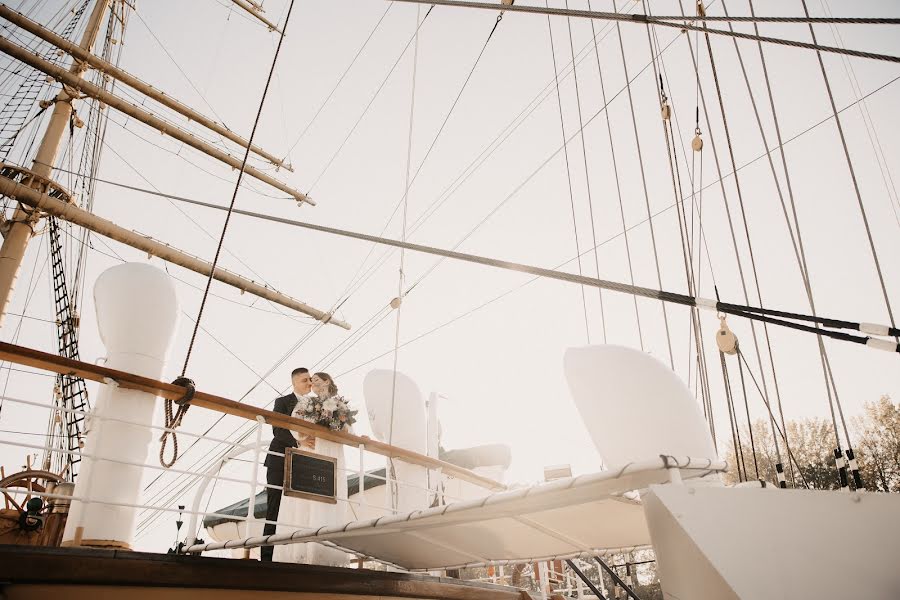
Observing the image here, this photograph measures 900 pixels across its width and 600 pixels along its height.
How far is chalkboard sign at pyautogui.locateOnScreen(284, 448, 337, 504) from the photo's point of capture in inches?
122

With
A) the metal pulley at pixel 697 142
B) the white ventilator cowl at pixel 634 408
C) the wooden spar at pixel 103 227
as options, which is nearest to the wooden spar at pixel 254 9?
the wooden spar at pixel 103 227

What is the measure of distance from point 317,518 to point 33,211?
44.0 feet

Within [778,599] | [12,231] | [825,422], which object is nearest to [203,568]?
[778,599]

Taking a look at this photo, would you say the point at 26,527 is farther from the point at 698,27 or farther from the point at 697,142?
the point at 697,142

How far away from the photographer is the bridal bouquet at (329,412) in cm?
445

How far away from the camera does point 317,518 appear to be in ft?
13.6

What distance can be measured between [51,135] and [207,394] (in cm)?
1526

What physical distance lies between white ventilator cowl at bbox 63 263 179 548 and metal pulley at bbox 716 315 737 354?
4084 millimetres

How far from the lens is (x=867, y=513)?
2.07 metres

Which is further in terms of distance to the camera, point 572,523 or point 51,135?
point 51,135

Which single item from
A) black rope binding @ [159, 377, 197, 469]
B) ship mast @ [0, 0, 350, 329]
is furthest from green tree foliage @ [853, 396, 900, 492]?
black rope binding @ [159, 377, 197, 469]

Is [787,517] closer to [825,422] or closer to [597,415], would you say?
[597,415]

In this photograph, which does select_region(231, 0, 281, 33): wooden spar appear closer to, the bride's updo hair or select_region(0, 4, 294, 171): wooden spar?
select_region(0, 4, 294, 171): wooden spar

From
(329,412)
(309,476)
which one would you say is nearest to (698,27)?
(309,476)
